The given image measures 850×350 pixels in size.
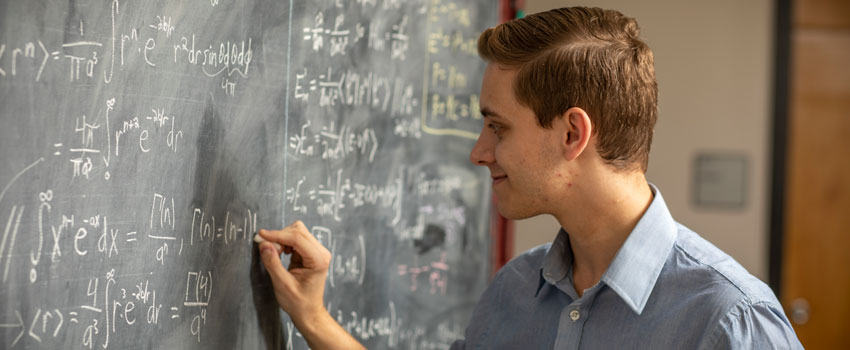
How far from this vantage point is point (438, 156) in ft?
6.58

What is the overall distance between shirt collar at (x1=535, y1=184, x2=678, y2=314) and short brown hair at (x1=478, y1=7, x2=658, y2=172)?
0.10 m

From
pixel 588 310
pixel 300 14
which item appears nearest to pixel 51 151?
pixel 300 14

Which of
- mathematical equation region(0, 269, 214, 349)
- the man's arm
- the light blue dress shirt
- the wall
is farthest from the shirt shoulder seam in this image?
the wall

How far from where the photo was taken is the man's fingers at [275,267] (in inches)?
57.9

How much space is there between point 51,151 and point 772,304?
1.08 metres

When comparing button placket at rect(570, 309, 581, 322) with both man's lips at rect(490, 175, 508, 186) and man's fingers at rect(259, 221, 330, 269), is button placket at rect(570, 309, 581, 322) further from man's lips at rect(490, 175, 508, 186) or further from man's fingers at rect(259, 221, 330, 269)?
man's fingers at rect(259, 221, 330, 269)

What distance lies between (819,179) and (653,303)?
2636 millimetres

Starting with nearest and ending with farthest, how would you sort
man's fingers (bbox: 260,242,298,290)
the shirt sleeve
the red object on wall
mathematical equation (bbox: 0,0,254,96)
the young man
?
mathematical equation (bbox: 0,0,254,96) → the shirt sleeve → the young man → man's fingers (bbox: 260,242,298,290) → the red object on wall

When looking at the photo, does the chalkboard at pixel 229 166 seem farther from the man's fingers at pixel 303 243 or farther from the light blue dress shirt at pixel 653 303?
the light blue dress shirt at pixel 653 303

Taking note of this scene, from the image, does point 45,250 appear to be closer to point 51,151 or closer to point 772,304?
point 51,151

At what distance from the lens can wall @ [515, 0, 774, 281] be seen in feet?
11.7

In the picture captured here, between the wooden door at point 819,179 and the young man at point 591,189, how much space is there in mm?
2470

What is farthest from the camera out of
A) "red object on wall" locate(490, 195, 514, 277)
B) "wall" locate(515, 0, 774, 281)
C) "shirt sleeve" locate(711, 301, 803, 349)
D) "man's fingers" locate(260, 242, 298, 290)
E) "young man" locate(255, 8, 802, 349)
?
"wall" locate(515, 0, 774, 281)

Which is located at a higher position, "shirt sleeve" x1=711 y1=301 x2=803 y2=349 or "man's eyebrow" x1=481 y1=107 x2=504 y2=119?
"man's eyebrow" x1=481 y1=107 x2=504 y2=119
